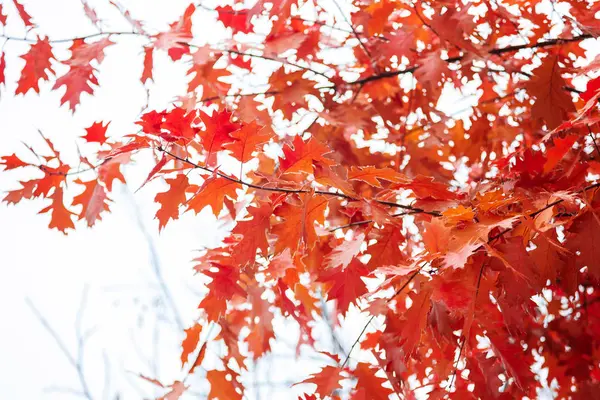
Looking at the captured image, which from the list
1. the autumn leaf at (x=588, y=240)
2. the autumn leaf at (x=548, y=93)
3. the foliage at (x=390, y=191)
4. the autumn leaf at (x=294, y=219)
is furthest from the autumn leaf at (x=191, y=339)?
the autumn leaf at (x=548, y=93)

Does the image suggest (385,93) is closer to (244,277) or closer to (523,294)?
(244,277)

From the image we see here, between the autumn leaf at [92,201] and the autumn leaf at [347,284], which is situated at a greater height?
the autumn leaf at [92,201]

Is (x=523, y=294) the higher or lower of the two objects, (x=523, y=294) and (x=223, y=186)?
the lower

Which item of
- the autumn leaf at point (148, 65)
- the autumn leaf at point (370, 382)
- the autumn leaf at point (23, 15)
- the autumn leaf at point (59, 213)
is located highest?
the autumn leaf at point (23, 15)

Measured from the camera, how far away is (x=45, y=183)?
140 cm

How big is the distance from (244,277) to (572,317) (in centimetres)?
96

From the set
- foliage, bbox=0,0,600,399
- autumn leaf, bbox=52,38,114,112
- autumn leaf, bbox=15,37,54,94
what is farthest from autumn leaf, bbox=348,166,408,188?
autumn leaf, bbox=15,37,54,94

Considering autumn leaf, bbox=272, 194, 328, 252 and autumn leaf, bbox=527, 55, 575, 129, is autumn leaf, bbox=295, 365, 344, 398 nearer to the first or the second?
autumn leaf, bbox=272, 194, 328, 252

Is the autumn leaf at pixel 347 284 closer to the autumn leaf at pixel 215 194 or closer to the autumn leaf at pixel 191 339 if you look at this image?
the autumn leaf at pixel 215 194

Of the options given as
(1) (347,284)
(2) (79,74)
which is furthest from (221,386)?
(2) (79,74)

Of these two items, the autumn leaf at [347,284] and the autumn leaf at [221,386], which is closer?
the autumn leaf at [347,284]

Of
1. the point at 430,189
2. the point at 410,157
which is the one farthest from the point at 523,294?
the point at 410,157

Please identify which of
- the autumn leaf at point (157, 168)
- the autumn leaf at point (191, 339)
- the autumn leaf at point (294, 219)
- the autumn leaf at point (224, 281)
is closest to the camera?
the autumn leaf at point (157, 168)

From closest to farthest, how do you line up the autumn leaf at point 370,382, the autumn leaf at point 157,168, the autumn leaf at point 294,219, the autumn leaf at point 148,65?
1. the autumn leaf at point 157,168
2. the autumn leaf at point 294,219
3. the autumn leaf at point 370,382
4. the autumn leaf at point 148,65
